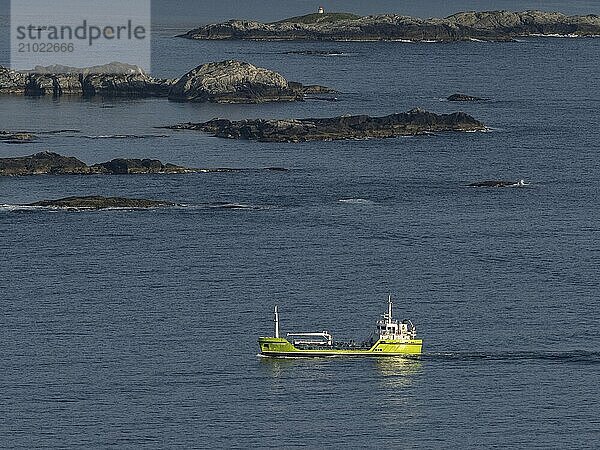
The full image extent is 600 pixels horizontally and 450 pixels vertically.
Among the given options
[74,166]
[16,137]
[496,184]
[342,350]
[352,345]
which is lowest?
[342,350]

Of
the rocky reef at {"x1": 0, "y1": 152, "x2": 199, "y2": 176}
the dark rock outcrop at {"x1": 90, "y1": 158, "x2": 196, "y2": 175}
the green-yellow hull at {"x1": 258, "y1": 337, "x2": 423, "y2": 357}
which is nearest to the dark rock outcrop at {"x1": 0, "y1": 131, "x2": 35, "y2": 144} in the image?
the rocky reef at {"x1": 0, "y1": 152, "x2": 199, "y2": 176}

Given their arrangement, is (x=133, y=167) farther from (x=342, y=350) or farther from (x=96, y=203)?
(x=342, y=350)

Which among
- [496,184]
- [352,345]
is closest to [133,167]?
[496,184]

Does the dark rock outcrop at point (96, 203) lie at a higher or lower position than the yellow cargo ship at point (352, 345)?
higher

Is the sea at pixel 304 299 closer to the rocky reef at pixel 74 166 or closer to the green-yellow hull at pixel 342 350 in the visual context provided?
the green-yellow hull at pixel 342 350

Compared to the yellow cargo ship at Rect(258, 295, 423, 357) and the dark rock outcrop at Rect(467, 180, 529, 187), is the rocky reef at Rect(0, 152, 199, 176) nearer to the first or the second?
the dark rock outcrop at Rect(467, 180, 529, 187)

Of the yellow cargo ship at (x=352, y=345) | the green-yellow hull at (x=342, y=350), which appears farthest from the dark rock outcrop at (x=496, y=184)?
the green-yellow hull at (x=342, y=350)
